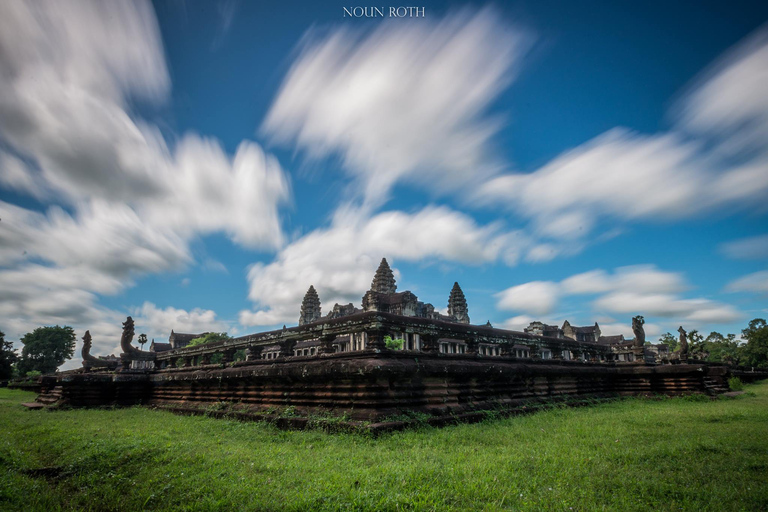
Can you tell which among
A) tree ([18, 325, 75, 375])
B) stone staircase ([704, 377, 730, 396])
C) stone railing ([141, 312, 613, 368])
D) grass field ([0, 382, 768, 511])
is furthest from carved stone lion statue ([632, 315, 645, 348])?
tree ([18, 325, 75, 375])

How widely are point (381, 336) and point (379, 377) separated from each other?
0.93 metres

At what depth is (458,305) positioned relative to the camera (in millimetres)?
58625

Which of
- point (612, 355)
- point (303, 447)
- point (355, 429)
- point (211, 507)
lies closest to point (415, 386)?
point (355, 429)

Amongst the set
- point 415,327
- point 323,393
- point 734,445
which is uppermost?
point 415,327

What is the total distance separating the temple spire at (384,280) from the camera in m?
59.6

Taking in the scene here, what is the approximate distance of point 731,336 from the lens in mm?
89000

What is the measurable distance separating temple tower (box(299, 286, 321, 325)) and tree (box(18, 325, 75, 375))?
4120cm

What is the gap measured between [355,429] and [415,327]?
104 inches

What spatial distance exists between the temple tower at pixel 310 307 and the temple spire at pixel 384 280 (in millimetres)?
10686

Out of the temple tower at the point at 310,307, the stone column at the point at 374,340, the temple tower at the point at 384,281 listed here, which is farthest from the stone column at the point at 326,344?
the temple tower at the point at 310,307

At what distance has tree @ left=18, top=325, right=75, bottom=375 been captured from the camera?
64.8m

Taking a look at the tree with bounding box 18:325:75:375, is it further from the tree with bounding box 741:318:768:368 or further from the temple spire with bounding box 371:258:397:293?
the tree with bounding box 741:318:768:368

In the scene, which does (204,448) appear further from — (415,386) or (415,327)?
(415,327)

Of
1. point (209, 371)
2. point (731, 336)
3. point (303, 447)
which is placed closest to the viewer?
point (303, 447)
